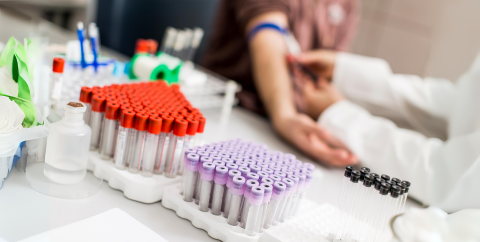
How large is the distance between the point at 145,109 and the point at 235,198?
0.85ft

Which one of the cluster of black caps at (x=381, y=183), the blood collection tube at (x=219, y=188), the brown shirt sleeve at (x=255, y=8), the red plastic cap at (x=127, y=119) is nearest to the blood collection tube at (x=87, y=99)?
the red plastic cap at (x=127, y=119)

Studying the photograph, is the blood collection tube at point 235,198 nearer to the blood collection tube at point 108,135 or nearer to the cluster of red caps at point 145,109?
the cluster of red caps at point 145,109

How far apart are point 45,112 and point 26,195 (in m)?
0.17

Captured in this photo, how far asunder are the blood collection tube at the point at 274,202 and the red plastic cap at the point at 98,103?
0.38 m

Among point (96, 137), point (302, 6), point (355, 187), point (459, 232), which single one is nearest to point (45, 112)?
point (96, 137)

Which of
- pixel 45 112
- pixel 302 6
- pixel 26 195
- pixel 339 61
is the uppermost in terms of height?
pixel 302 6

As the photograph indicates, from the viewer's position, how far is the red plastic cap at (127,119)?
2.29 feet

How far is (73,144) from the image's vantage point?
2.20 feet

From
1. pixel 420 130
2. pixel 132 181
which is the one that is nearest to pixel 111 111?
pixel 132 181

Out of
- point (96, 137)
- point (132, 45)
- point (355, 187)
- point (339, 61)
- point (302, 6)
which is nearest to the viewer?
point (355, 187)

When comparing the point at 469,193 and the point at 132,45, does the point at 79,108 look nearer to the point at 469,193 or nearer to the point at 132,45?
the point at 469,193

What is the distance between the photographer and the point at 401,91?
129 cm

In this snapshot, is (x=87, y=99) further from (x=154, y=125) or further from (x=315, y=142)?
(x=315, y=142)

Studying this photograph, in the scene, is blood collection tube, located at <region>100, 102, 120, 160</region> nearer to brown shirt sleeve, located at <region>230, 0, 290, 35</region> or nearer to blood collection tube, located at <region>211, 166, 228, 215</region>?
blood collection tube, located at <region>211, 166, 228, 215</region>
